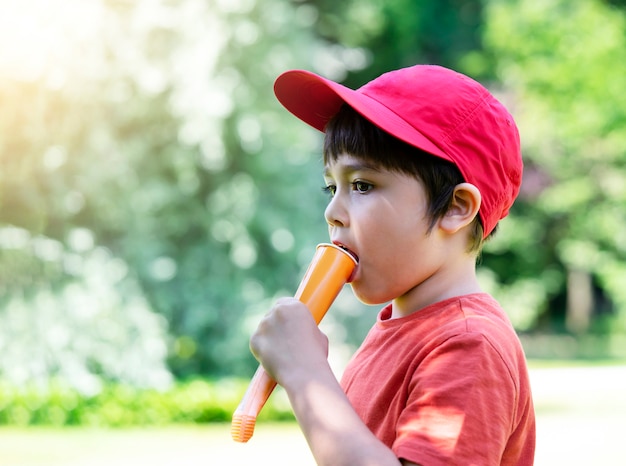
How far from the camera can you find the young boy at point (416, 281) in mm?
1538

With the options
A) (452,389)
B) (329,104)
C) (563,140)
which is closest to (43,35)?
(329,104)

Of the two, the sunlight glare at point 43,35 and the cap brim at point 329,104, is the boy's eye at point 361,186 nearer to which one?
the cap brim at point 329,104

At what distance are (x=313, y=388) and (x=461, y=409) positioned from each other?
26cm

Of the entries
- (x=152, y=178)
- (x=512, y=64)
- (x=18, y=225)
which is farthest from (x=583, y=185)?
(x=18, y=225)

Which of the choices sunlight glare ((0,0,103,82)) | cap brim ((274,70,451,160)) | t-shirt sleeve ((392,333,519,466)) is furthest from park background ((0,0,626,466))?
t-shirt sleeve ((392,333,519,466))

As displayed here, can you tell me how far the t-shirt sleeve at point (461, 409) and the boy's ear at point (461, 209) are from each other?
10.8 inches

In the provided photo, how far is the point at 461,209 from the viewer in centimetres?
178

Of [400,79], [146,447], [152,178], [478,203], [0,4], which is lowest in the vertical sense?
[146,447]

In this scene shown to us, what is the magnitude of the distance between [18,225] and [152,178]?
1.49 meters

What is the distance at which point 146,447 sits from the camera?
892 cm

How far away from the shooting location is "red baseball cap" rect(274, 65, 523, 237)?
5.70 ft

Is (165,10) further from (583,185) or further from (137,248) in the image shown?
(583,185)

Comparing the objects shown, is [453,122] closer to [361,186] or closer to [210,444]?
[361,186]

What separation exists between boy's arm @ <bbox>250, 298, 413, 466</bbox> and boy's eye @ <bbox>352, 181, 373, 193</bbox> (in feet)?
0.82
